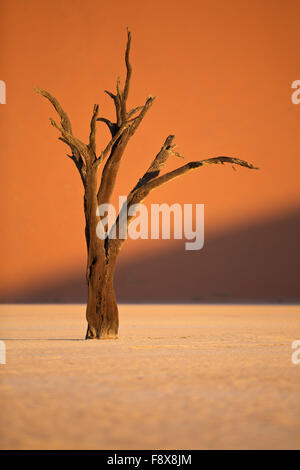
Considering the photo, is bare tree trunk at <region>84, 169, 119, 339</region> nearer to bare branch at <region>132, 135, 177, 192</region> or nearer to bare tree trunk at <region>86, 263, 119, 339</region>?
bare tree trunk at <region>86, 263, 119, 339</region>

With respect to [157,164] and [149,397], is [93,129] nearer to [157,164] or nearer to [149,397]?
[157,164]

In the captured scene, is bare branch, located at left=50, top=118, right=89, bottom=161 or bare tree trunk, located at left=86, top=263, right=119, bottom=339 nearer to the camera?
bare branch, located at left=50, top=118, right=89, bottom=161

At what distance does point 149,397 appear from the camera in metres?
5.74

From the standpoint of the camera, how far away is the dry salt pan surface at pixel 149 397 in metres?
4.28

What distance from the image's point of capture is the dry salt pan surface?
4277 millimetres

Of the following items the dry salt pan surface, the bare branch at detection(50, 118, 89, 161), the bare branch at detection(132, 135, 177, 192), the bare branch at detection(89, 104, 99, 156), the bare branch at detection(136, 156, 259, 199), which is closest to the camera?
the dry salt pan surface

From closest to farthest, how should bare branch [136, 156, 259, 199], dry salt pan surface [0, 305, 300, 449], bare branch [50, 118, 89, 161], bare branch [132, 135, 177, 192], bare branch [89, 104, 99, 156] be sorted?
dry salt pan surface [0, 305, 300, 449] → bare branch [50, 118, 89, 161] → bare branch [89, 104, 99, 156] → bare branch [136, 156, 259, 199] → bare branch [132, 135, 177, 192]

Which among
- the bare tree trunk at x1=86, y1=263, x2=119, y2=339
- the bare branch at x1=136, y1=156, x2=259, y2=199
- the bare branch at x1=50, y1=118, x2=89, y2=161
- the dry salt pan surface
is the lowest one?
the dry salt pan surface

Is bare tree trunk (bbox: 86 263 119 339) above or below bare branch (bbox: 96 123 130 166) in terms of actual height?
below

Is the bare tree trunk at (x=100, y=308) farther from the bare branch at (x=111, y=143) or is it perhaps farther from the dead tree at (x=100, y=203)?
the bare branch at (x=111, y=143)

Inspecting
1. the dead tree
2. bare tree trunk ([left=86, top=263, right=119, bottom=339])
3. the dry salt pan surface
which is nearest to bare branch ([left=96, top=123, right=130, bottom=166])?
the dead tree

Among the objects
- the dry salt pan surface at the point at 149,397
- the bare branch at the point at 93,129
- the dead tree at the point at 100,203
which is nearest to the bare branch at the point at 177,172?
the dead tree at the point at 100,203

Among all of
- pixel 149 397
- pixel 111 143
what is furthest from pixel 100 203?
pixel 149 397
